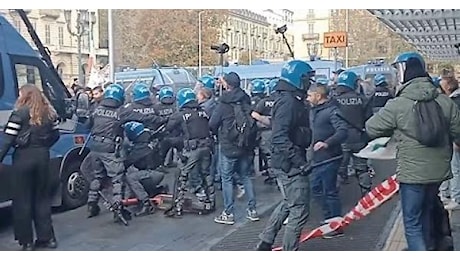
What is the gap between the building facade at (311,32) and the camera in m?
6.93

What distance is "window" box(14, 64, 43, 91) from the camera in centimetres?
810

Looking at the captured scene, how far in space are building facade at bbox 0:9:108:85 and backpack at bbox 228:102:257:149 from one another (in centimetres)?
159

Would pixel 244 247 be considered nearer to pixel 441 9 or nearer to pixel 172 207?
pixel 172 207

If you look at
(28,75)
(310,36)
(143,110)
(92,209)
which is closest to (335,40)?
(310,36)

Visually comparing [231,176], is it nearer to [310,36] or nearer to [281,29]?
[281,29]

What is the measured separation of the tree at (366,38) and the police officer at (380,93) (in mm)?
293

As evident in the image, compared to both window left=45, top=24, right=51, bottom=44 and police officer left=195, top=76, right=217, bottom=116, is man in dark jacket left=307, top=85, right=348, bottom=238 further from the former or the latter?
window left=45, top=24, right=51, bottom=44

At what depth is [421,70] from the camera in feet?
18.5

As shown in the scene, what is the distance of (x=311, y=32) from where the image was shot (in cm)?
933

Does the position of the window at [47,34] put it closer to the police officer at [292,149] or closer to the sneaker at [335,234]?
the police officer at [292,149]

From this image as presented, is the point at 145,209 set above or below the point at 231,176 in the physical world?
below

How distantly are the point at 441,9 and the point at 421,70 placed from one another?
27.9 inches

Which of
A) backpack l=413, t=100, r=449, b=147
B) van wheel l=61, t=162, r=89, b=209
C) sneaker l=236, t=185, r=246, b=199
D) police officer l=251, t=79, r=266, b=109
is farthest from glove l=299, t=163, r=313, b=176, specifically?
police officer l=251, t=79, r=266, b=109

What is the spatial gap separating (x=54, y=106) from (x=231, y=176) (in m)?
1.96
